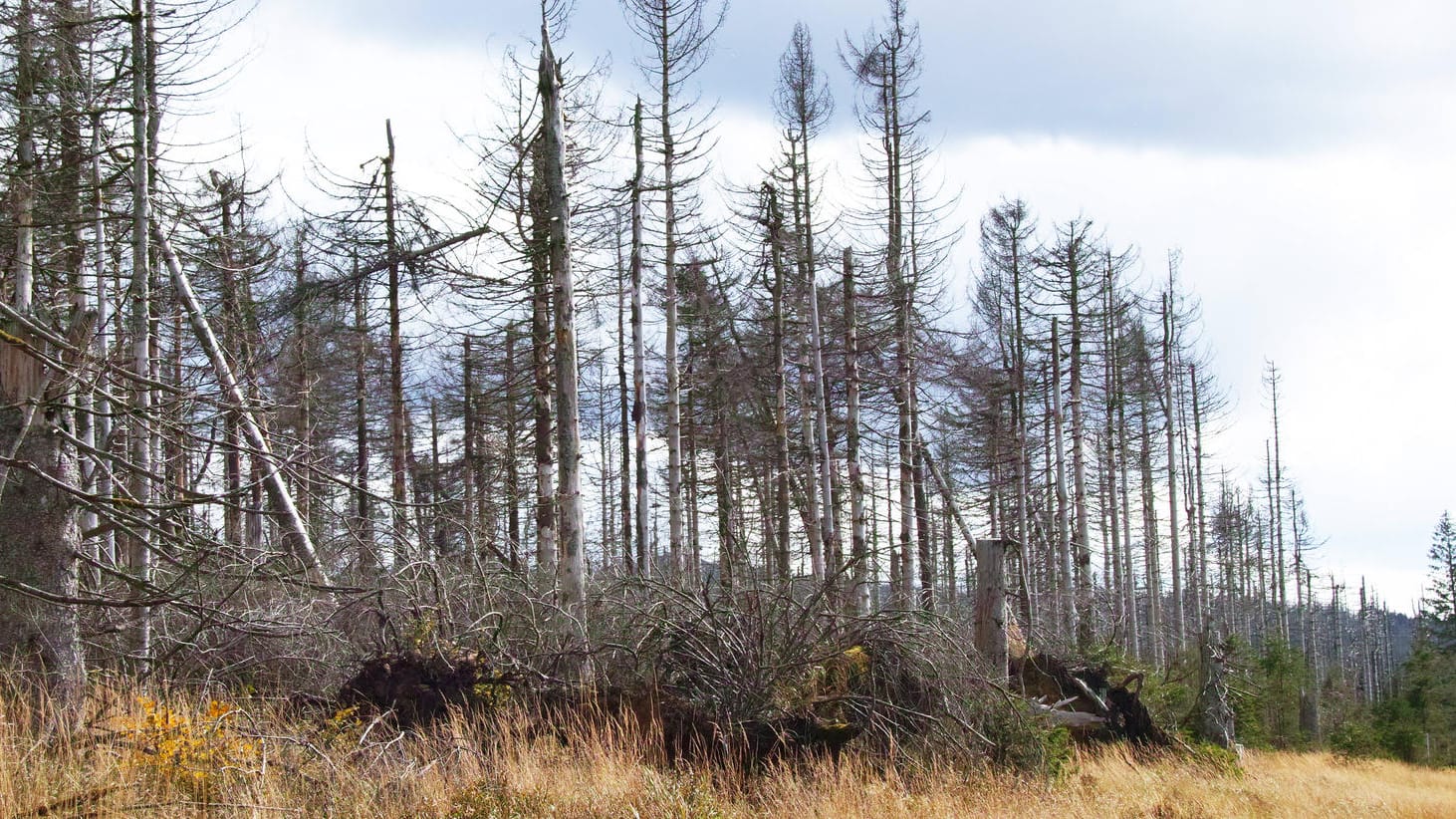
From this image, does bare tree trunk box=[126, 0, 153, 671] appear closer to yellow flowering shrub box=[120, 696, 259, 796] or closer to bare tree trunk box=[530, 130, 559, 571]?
bare tree trunk box=[530, 130, 559, 571]

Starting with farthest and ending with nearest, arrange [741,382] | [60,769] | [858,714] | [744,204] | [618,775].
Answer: [744,204], [741,382], [858,714], [618,775], [60,769]

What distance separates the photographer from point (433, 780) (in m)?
5.87

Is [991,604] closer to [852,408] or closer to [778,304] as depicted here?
[852,408]

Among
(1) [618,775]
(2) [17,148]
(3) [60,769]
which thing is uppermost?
(2) [17,148]

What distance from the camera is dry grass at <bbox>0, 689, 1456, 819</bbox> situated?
4.95 metres

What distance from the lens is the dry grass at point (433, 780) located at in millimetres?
4945

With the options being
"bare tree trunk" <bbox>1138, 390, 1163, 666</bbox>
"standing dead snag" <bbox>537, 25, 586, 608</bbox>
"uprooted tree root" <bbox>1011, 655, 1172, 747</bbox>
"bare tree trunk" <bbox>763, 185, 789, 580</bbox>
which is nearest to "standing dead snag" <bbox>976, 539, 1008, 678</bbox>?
"uprooted tree root" <bbox>1011, 655, 1172, 747</bbox>

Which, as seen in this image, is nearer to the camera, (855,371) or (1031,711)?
(1031,711)

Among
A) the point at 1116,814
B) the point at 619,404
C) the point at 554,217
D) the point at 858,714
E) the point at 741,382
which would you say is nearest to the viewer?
the point at 1116,814

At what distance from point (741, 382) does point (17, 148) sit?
1019 cm

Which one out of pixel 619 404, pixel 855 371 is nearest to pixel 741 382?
pixel 855 371

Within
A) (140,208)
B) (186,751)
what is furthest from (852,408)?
(186,751)

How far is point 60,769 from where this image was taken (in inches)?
197

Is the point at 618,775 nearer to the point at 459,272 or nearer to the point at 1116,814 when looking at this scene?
the point at 1116,814
